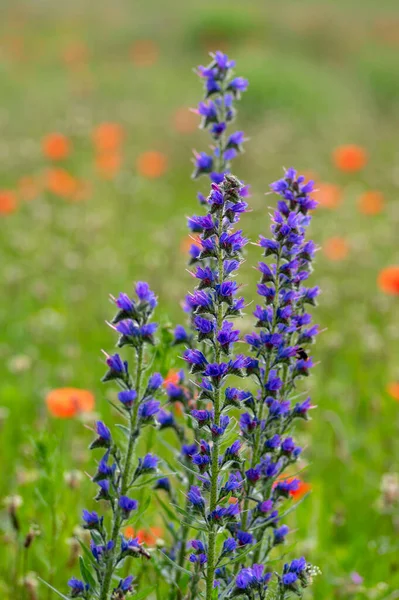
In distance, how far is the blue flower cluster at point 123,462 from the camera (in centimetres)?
206

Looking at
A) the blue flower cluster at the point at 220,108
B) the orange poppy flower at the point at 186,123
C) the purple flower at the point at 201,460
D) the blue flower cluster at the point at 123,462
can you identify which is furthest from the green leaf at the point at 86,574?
the orange poppy flower at the point at 186,123

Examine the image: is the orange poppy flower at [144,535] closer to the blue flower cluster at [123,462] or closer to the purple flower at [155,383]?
the blue flower cluster at [123,462]

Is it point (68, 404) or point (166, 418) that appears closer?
point (166, 418)

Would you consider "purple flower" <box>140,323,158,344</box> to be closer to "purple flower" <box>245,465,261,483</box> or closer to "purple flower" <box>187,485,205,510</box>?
"purple flower" <box>187,485,205,510</box>

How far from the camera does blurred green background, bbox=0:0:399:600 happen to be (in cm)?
380

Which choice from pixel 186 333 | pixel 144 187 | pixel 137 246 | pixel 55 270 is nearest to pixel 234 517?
pixel 186 333

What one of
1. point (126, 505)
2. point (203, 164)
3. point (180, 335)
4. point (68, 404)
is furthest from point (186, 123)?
point (126, 505)

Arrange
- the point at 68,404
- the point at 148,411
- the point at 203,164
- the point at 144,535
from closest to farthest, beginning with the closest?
the point at 148,411 < the point at 203,164 < the point at 144,535 < the point at 68,404

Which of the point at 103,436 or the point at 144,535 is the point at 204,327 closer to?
→ the point at 103,436

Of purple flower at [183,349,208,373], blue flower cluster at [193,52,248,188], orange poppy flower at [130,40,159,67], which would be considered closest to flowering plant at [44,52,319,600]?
purple flower at [183,349,208,373]

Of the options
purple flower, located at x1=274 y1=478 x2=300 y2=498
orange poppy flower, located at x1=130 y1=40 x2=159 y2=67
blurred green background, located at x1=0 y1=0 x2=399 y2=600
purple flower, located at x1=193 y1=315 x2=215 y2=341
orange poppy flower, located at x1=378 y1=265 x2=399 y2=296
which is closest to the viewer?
purple flower, located at x1=193 y1=315 x2=215 y2=341

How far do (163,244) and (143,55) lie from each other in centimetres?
1241

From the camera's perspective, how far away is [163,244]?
7781 millimetres

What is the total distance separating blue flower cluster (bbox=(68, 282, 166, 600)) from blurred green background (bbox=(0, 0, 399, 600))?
0.63 meters
